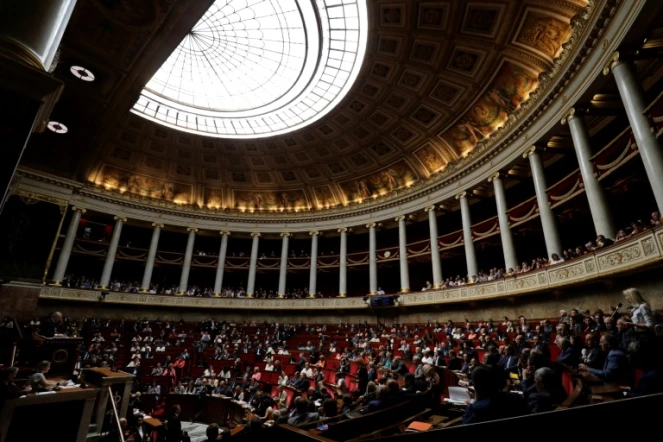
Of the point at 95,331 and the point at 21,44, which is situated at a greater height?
the point at 21,44

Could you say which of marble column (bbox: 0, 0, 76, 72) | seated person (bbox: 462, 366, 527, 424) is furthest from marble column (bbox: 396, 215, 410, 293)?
marble column (bbox: 0, 0, 76, 72)

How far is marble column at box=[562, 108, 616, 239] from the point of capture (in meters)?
10.6

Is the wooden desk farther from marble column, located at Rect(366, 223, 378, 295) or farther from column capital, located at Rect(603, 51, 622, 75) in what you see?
marble column, located at Rect(366, 223, 378, 295)

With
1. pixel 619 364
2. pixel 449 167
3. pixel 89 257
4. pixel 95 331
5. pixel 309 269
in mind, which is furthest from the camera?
pixel 309 269

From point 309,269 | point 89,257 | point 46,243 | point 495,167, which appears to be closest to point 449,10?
point 495,167

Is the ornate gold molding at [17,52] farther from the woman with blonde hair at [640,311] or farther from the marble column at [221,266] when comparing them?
the marble column at [221,266]

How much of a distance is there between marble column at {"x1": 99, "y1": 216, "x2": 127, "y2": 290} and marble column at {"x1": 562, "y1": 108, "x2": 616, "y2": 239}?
1065 inches

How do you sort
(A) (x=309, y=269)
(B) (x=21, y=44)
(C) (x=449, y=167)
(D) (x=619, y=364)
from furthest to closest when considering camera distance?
(A) (x=309, y=269) < (C) (x=449, y=167) < (D) (x=619, y=364) < (B) (x=21, y=44)

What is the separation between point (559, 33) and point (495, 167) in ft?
20.4

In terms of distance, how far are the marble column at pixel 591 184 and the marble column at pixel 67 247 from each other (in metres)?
28.1

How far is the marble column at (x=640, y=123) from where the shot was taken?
8.53 meters

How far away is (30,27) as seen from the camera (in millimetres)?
2879

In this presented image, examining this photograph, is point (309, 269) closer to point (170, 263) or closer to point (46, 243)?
point (170, 263)

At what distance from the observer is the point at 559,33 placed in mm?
12805
